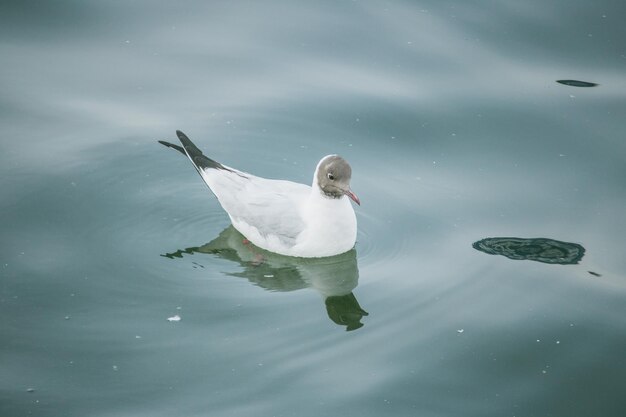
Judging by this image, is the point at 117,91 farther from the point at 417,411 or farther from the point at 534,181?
the point at 417,411

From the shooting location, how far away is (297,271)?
8273 mm

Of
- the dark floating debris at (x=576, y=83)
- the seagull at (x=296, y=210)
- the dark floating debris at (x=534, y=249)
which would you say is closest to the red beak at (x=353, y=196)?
the seagull at (x=296, y=210)

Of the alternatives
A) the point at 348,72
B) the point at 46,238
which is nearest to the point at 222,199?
the point at 46,238

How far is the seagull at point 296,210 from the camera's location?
8.30 m

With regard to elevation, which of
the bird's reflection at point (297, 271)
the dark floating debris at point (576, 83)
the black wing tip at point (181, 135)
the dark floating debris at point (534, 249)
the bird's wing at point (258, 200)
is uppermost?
the dark floating debris at point (576, 83)

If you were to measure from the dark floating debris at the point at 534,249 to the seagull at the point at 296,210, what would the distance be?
1.25 m

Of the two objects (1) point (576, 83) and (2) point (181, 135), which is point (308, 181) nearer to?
(2) point (181, 135)

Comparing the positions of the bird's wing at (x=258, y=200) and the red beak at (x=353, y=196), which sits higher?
the red beak at (x=353, y=196)

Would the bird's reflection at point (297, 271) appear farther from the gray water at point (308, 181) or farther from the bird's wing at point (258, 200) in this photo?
the bird's wing at point (258, 200)

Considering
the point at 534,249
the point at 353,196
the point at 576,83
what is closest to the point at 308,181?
the point at 353,196

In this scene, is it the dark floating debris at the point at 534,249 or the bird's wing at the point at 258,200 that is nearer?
the dark floating debris at the point at 534,249

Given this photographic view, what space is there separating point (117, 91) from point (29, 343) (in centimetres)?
420

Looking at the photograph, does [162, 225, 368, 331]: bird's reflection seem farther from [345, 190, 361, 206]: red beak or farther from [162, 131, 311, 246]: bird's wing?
[345, 190, 361, 206]: red beak

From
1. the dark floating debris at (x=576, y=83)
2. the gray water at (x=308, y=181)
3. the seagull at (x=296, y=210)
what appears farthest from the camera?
the dark floating debris at (x=576, y=83)
